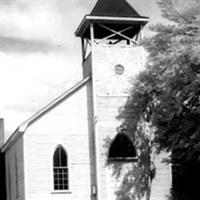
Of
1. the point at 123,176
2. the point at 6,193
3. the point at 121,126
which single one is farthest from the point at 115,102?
the point at 6,193

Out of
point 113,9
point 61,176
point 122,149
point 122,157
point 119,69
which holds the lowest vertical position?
point 61,176

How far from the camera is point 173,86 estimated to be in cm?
2717

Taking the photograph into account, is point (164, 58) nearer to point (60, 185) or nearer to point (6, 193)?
point (60, 185)

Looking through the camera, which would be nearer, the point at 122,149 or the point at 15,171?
the point at 122,149

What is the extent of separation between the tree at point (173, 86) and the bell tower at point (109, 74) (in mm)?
790

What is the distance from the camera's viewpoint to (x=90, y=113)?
3034 cm

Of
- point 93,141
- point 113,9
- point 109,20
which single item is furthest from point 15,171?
point 113,9

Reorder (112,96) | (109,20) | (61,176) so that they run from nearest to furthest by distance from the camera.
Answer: (61,176), (112,96), (109,20)

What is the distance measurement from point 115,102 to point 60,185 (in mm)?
4879

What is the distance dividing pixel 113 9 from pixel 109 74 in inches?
140

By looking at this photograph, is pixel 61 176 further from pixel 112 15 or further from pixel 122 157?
pixel 112 15

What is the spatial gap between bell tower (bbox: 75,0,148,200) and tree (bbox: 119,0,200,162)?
2.59 ft

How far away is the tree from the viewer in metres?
26.1

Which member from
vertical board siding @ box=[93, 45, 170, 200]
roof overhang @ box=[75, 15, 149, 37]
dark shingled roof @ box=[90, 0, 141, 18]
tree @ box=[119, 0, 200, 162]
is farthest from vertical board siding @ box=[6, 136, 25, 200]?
dark shingled roof @ box=[90, 0, 141, 18]
